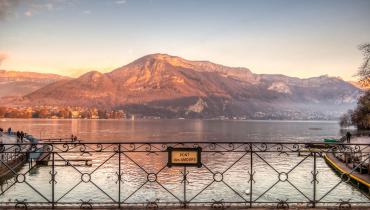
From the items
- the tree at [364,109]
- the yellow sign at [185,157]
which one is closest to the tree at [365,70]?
the tree at [364,109]

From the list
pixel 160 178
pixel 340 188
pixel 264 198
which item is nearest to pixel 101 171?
pixel 160 178

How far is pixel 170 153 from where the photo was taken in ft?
28.8

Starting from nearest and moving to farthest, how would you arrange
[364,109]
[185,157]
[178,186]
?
[185,157]
[178,186]
[364,109]

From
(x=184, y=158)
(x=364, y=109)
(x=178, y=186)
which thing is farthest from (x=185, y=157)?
(x=364, y=109)

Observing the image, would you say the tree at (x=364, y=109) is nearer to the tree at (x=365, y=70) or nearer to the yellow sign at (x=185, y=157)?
the tree at (x=365, y=70)

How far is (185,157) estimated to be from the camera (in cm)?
884

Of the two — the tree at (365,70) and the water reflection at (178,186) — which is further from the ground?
the tree at (365,70)

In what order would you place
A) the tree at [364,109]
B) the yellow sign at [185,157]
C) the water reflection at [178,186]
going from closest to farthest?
the yellow sign at [185,157]
the water reflection at [178,186]
the tree at [364,109]

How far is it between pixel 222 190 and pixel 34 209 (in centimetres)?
2485

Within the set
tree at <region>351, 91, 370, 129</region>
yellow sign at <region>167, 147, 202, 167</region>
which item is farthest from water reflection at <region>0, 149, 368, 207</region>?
yellow sign at <region>167, 147, 202, 167</region>

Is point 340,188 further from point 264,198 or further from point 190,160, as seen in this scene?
point 190,160

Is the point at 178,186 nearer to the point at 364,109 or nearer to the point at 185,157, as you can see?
the point at 185,157

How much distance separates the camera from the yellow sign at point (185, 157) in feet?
28.9

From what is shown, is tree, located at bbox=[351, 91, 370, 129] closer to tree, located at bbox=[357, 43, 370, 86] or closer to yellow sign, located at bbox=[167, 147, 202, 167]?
tree, located at bbox=[357, 43, 370, 86]
